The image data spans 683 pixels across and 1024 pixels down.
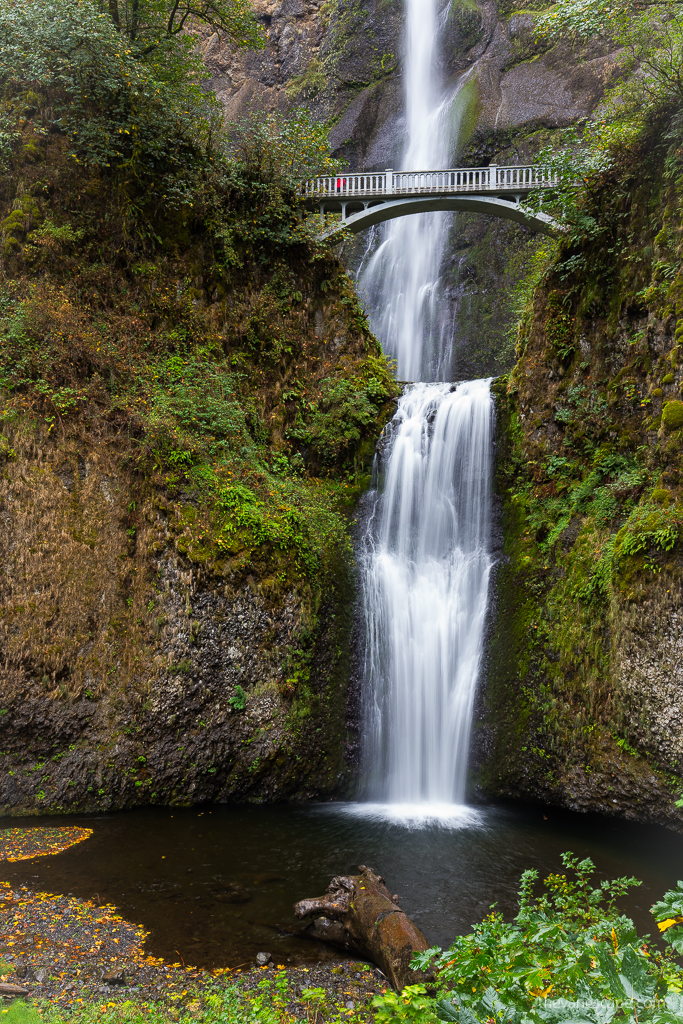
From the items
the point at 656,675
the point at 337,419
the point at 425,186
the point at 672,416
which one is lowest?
the point at 656,675

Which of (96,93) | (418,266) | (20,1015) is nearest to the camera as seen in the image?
(20,1015)

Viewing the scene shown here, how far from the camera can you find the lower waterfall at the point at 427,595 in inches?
359

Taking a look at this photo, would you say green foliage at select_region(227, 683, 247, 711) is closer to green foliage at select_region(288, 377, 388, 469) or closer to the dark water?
the dark water

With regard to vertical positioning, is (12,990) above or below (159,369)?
below

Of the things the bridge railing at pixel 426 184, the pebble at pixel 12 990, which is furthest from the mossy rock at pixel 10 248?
the pebble at pixel 12 990

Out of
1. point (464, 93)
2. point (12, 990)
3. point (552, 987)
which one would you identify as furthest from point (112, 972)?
point (464, 93)

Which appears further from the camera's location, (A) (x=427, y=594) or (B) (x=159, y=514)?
(A) (x=427, y=594)

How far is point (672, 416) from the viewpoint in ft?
26.2

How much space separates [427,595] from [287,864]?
4689 mm

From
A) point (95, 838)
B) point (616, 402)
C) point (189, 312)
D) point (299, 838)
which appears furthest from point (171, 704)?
point (616, 402)

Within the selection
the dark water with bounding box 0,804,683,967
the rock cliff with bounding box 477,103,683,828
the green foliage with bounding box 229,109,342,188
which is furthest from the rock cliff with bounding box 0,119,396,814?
the rock cliff with bounding box 477,103,683,828

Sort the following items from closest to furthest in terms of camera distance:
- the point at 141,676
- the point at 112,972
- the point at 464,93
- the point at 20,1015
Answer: the point at 20,1015, the point at 112,972, the point at 141,676, the point at 464,93

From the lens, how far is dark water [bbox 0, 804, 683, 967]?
5434 mm

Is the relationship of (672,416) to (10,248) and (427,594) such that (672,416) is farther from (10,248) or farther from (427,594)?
(10,248)
